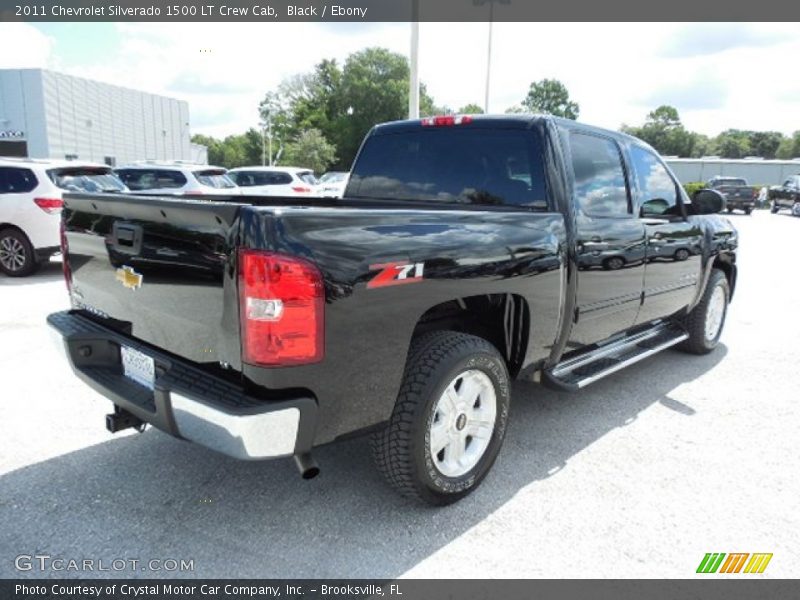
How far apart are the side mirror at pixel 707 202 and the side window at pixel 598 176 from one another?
1107 mm

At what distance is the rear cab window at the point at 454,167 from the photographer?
3453mm

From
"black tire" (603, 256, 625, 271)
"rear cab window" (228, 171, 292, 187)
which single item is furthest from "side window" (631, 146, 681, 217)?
"rear cab window" (228, 171, 292, 187)

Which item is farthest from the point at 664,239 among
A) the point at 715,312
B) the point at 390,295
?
the point at 390,295

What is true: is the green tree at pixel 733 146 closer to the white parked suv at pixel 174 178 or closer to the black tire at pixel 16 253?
the white parked suv at pixel 174 178

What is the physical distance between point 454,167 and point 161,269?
201 cm

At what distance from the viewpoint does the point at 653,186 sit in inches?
177

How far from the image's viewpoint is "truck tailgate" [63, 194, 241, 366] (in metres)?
2.21

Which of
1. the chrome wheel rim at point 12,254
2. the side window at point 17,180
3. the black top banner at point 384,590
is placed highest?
the side window at point 17,180

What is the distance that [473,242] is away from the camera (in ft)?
9.10

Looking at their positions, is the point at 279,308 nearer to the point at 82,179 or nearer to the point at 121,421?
the point at 121,421

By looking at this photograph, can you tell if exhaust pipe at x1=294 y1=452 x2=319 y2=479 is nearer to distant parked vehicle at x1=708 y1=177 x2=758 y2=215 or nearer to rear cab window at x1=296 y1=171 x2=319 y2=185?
rear cab window at x1=296 y1=171 x2=319 y2=185

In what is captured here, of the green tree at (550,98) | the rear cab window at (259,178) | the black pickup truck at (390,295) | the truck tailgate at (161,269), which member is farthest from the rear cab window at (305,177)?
the green tree at (550,98)

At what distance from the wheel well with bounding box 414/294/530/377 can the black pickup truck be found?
1 cm

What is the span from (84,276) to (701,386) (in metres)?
4.58
